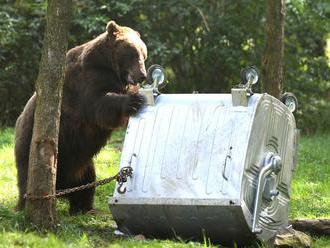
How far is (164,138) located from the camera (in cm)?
646

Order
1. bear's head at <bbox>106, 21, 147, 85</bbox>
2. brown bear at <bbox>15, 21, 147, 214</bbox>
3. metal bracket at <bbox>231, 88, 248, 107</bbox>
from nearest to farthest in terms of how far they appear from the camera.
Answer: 1. metal bracket at <bbox>231, 88, 248, 107</bbox>
2. brown bear at <bbox>15, 21, 147, 214</bbox>
3. bear's head at <bbox>106, 21, 147, 85</bbox>

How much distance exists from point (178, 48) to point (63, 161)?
9.42 metres

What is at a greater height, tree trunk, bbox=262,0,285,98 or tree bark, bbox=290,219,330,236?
tree trunk, bbox=262,0,285,98

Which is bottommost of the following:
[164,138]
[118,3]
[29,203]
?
[29,203]

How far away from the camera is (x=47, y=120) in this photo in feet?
20.4

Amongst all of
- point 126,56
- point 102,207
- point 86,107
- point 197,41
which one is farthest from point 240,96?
point 197,41

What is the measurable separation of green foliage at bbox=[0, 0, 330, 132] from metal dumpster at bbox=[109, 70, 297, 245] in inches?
351

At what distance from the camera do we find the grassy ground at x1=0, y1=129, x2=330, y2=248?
5.85m

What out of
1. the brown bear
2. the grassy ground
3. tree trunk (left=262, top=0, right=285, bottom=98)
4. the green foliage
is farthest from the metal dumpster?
the green foliage

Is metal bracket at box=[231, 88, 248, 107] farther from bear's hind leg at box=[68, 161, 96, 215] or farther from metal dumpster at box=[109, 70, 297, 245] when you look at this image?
bear's hind leg at box=[68, 161, 96, 215]

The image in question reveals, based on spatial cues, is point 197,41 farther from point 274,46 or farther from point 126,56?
point 126,56

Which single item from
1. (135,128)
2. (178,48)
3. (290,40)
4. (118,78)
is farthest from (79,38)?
(135,128)

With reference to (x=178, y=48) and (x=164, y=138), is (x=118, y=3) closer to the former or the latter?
(x=178, y=48)

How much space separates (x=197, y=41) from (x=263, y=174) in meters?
11.2
